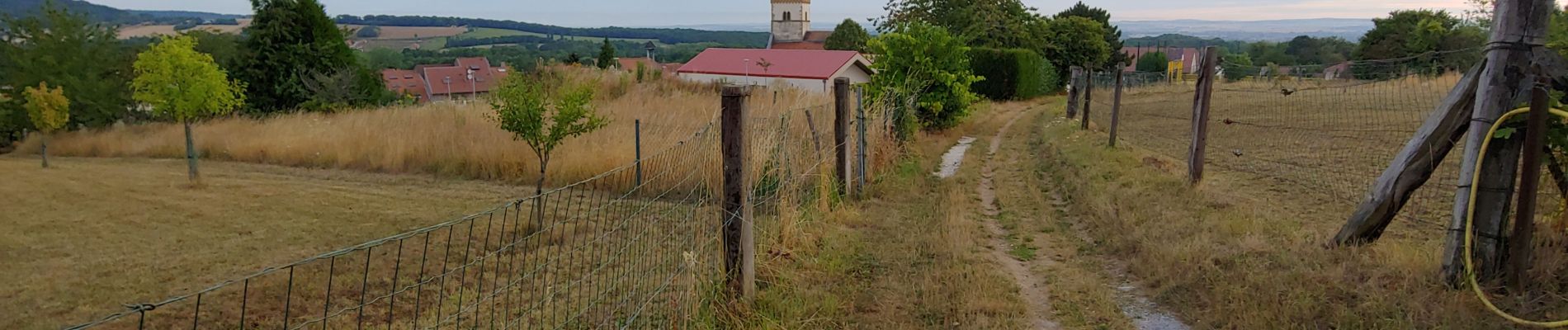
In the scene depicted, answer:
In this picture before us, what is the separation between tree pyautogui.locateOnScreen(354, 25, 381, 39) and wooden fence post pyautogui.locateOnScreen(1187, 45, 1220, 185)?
75.3 m

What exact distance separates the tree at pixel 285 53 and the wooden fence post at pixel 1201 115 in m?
18.6

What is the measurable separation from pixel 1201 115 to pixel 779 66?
31.2 meters

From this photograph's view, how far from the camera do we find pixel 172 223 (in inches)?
302

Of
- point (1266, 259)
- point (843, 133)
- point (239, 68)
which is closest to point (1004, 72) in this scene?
point (843, 133)

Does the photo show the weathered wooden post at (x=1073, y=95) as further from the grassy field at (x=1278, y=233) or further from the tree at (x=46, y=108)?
the tree at (x=46, y=108)

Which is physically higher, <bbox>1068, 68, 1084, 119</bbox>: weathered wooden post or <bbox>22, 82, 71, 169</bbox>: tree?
<bbox>1068, 68, 1084, 119</bbox>: weathered wooden post

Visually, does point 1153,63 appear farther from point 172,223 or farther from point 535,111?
point 172,223

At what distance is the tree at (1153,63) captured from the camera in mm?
50719

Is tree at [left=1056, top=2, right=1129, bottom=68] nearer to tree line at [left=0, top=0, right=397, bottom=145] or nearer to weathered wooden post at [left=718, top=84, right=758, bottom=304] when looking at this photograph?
tree line at [left=0, top=0, right=397, bottom=145]

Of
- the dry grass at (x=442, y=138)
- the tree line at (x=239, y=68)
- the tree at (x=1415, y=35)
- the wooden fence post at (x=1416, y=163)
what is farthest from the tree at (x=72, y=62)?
the tree at (x=1415, y=35)

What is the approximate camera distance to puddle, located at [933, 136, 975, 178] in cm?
935

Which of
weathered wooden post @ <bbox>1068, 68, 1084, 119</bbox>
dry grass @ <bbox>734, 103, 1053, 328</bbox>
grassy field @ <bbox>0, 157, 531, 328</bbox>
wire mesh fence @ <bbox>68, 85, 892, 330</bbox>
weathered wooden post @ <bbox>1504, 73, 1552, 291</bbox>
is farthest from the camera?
weathered wooden post @ <bbox>1068, 68, 1084, 119</bbox>

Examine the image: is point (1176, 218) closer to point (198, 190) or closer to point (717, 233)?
point (717, 233)

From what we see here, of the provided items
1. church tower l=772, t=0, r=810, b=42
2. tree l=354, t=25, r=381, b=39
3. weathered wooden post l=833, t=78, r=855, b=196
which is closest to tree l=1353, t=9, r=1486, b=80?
weathered wooden post l=833, t=78, r=855, b=196
